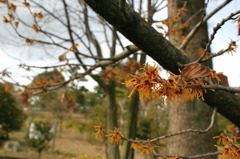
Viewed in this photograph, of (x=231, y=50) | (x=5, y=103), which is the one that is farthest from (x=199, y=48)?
(x=5, y=103)

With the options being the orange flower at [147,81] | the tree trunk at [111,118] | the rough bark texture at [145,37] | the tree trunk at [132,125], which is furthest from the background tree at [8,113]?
the orange flower at [147,81]

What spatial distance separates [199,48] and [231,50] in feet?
5.57

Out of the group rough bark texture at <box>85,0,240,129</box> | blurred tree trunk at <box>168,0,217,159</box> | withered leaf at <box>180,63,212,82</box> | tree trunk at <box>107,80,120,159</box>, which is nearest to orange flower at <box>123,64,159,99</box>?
withered leaf at <box>180,63,212,82</box>

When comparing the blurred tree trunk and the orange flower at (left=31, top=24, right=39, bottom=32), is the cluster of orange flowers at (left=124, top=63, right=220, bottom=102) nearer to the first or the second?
the blurred tree trunk

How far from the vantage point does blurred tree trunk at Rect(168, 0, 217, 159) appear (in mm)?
2475

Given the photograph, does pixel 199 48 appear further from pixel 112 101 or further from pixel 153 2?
pixel 112 101

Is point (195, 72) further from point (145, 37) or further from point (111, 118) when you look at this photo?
point (111, 118)

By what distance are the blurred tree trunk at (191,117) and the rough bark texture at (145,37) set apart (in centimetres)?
126

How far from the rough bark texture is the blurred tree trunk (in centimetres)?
126

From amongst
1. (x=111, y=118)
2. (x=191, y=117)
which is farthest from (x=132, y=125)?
(x=191, y=117)

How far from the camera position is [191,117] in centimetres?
259

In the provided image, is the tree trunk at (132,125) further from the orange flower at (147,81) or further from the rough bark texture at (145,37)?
the orange flower at (147,81)

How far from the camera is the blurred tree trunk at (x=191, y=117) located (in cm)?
247

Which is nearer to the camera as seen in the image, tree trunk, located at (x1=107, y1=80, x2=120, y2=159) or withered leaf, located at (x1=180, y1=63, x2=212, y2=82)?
withered leaf, located at (x1=180, y1=63, x2=212, y2=82)
